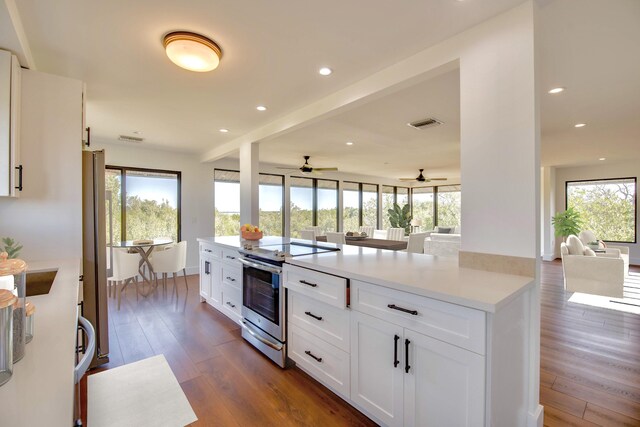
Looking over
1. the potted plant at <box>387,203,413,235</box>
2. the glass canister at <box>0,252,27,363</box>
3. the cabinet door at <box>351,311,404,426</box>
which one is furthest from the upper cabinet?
the potted plant at <box>387,203,413,235</box>

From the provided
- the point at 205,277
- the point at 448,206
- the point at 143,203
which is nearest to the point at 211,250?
the point at 205,277

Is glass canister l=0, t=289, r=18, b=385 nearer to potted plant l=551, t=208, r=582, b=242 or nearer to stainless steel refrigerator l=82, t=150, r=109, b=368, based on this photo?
stainless steel refrigerator l=82, t=150, r=109, b=368

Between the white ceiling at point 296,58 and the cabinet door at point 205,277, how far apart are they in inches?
71.0

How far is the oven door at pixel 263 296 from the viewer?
2.42 m

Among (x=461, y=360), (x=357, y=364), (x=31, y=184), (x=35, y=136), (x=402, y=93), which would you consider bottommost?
(x=357, y=364)

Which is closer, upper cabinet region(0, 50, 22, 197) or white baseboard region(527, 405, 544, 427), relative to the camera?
white baseboard region(527, 405, 544, 427)

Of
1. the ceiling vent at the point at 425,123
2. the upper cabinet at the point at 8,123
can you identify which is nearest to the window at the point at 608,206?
the ceiling vent at the point at 425,123

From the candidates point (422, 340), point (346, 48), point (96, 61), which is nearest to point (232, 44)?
point (346, 48)

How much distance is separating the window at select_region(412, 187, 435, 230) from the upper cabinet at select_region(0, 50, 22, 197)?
34.3 ft

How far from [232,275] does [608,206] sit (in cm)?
884

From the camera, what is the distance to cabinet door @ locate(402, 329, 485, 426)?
128 centimetres

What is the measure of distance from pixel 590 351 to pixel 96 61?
4821mm

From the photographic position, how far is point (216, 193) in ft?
20.6

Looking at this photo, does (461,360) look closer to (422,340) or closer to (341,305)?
(422,340)
